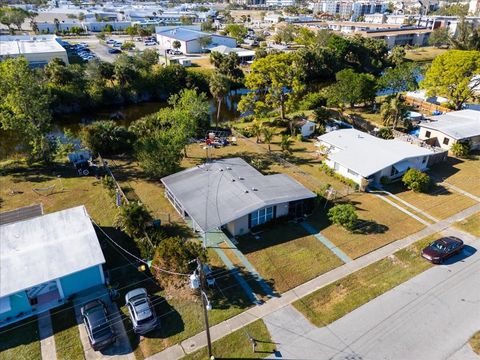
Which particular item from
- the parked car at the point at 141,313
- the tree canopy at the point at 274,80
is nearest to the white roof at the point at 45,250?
the parked car at the point at 141,313

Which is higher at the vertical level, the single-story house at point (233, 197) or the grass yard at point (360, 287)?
the single-story house at point (233, 197)

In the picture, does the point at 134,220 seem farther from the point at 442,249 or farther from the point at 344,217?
the point at 442,249

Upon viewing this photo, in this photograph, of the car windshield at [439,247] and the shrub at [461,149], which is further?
the shrub at [461,149]

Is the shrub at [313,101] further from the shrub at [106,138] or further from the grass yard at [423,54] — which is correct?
the grass yard at [423,54]

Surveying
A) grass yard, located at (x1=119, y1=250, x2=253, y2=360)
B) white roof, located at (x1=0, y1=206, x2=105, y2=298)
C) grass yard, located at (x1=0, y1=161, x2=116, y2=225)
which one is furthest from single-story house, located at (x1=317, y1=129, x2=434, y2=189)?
white roof, located at (x1=0, y1=206, x2=105, y2=298)

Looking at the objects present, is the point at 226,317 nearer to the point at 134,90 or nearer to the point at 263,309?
the point at 263,309

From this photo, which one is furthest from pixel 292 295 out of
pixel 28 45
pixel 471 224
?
pixel 28 45

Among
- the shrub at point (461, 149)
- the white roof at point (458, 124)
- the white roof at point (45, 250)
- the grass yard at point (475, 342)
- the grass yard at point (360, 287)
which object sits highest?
the white roof at point (458, 124)
